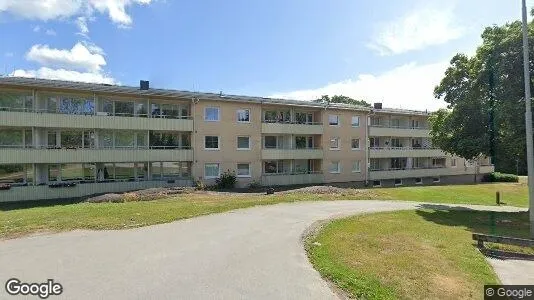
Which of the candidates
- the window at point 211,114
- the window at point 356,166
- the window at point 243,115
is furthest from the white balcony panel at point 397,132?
the window at point 211,114

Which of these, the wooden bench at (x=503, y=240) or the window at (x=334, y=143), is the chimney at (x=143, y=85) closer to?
the window at (x=334, y=143)

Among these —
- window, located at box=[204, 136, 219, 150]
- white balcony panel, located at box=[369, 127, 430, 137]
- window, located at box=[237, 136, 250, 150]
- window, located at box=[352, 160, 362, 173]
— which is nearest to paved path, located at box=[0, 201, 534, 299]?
window, located at box=[204, 136, 219, 150]

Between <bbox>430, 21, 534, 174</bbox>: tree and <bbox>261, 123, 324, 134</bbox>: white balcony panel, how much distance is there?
14.8 metres

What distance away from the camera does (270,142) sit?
3838 cm

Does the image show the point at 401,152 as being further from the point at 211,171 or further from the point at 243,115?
the point at 211,171

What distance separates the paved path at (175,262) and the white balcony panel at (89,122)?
651 inches

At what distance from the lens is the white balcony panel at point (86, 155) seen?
25.9 m

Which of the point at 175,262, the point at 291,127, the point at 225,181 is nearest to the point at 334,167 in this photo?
the point at 291,127

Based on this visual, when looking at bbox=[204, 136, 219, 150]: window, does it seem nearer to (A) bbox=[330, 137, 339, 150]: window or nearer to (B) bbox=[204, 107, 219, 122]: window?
(B) bbox=[204, 107, 219, 122]: window

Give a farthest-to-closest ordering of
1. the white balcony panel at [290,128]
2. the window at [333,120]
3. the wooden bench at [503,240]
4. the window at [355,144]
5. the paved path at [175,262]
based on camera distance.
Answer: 1. the window at [355,144]
2. the window at [333,120]
3. the white balcony panel at [290,128]
4. the wooden bench at [503,240]
5. the paved path at [175,262]

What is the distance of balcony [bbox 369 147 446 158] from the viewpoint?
44.2 meters

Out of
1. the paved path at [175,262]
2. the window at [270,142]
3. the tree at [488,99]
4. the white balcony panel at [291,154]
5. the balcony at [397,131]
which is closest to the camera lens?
the paved path at [175,262]

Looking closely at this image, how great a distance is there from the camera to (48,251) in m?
11.2

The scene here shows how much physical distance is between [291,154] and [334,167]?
21.3 feet
